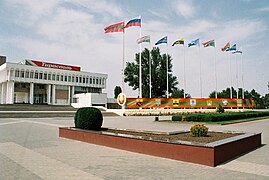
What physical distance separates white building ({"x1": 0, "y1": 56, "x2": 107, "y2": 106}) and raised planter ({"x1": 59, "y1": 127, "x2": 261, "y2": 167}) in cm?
4922

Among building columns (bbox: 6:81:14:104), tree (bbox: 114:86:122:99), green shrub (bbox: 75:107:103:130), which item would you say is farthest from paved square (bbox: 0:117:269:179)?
tree (bbox: 114:86:122:99)

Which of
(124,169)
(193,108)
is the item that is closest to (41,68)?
(193,108)

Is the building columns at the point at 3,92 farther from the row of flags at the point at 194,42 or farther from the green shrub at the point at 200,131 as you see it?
the green shrub at the point at 200,131

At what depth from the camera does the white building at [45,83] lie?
2258 inches

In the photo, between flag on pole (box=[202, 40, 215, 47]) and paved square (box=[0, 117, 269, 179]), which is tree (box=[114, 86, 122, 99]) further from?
paved square (box=[0, 117, 269, 179])

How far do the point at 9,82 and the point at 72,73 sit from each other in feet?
51.2

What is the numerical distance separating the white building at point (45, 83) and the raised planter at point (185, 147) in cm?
4922

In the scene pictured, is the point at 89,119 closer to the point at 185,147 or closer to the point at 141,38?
the point at 185,147

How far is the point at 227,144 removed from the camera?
7.53 m

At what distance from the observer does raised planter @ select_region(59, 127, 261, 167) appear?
6.95 metres

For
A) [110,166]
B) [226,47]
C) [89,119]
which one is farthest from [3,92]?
[110,166]

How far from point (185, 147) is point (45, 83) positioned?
59.0 metres

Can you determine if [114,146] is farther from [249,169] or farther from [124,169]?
[249,169]

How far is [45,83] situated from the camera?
61.2 metres
